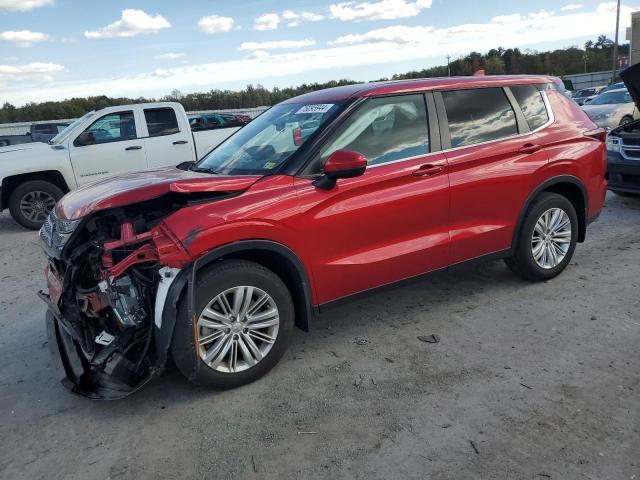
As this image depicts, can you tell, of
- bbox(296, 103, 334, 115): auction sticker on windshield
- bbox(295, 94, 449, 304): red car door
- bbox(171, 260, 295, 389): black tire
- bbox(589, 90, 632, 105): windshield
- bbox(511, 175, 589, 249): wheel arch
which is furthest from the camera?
bbox(589, 90, 632, 105): windshield

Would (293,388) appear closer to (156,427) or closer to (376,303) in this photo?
(156,427)

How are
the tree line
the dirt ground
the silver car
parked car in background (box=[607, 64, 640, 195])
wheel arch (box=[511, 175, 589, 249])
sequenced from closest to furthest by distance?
the dirt ground < wheel arch (box=[511, 175, 589, 249]) < parked car in background (box=[607, 64, 640, 195]) < the silver car < the tree line

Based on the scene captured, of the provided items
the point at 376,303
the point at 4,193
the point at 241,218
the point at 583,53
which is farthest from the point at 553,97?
the point at 583,53

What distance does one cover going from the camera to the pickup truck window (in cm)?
920

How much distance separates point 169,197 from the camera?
3496mm

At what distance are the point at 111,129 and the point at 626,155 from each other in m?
8.25

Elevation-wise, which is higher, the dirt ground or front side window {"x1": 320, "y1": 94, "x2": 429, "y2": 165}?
front side window {"x1": 320, "y1": 94, "x2": 429, "y2": 165}

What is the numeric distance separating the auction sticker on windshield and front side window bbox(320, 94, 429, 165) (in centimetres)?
23

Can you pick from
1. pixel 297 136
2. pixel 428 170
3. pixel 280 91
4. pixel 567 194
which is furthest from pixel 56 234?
pixel 280 91

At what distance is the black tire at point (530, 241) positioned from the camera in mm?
4664

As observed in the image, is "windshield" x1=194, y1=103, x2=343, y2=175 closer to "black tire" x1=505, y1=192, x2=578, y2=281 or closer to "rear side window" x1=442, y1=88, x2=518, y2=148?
"rear side window" x1=442, y1=88, x2=518, y2=148

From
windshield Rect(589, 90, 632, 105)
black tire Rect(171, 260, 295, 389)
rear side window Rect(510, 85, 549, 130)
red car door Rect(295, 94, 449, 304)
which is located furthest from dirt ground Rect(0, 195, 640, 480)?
windshield Rect(589, 90, 632, 105)

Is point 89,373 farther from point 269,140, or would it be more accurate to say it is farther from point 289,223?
point 269,140

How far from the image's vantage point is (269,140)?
414 cm
